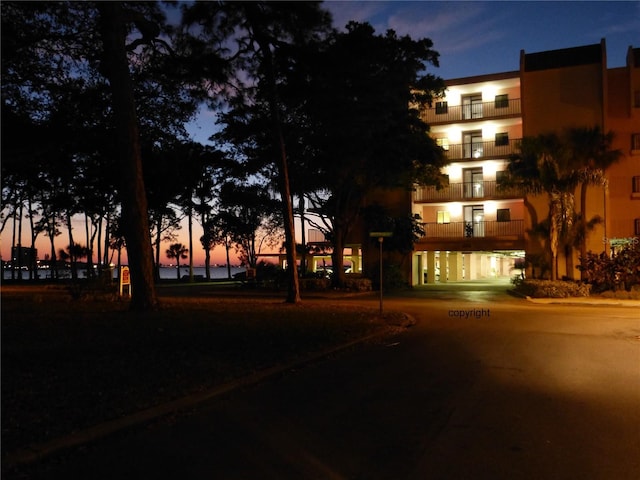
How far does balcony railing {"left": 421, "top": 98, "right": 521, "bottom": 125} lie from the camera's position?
35188 mm

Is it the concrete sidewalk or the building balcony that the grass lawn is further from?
the building balcony

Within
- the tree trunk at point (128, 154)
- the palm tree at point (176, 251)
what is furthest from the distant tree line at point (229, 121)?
the palm tree at point (176, 251)

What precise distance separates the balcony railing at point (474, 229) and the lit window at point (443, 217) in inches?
74.0

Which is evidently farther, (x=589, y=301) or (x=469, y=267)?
(x=469, y=267)

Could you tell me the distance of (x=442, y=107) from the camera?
1486 inches

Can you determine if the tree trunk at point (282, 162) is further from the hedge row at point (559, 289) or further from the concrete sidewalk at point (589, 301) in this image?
the hedge row at point (559, 289)

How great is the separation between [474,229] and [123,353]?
29370 millimetres

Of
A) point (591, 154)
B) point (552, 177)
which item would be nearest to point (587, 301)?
point (552, 177)

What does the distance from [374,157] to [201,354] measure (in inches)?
793

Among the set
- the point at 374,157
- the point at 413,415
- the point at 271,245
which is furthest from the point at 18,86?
the point at 271,245

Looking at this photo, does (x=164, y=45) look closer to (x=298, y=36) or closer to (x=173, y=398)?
(x=298, y=36)

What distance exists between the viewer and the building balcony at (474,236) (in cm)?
3434

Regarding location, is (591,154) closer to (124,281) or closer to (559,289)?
(559,289)

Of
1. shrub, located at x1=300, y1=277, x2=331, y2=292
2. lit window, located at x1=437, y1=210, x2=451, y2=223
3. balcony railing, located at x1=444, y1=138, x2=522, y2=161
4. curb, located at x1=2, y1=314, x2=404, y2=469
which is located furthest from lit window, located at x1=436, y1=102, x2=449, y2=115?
curb, located at x1=2, y1=314, x2=404, y2=469
